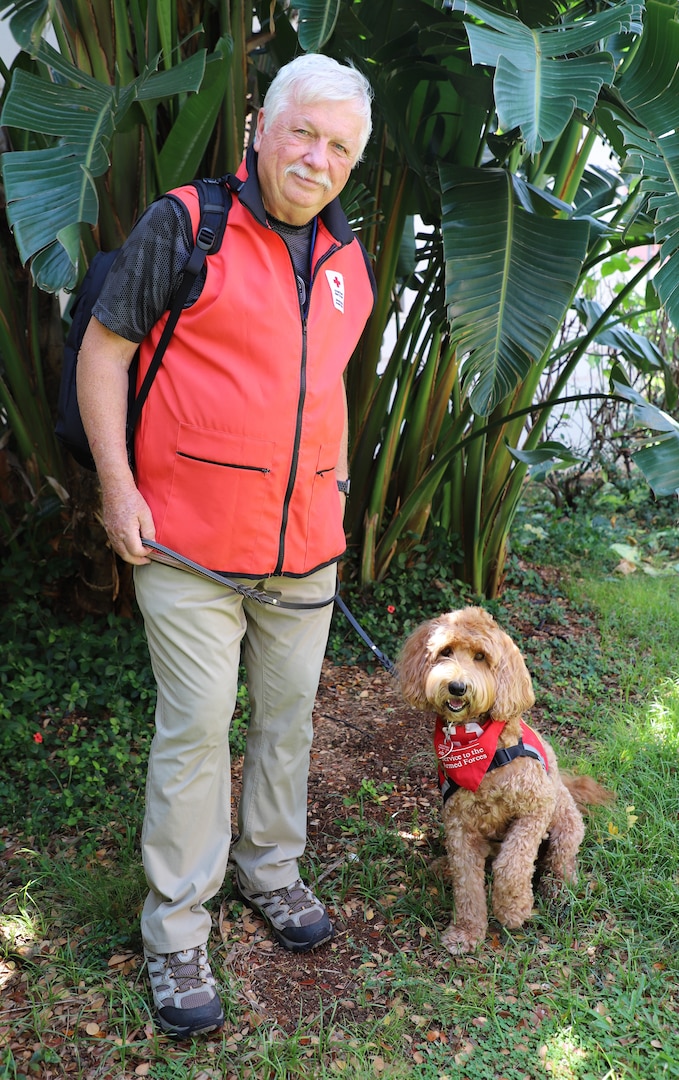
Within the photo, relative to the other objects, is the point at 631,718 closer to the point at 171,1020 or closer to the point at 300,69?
the point at 171,1020

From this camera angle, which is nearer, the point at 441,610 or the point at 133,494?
the point at 133,494

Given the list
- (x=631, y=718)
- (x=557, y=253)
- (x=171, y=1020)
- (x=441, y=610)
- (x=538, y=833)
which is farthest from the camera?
(x=441, y=610)

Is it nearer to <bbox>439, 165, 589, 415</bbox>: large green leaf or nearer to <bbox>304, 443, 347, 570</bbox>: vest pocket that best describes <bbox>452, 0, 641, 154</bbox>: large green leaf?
<bbox>439, 165, 589, 415</bbox>: large green leaf

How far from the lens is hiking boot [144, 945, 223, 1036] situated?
7.82 feet

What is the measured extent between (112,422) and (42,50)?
52.9 inches

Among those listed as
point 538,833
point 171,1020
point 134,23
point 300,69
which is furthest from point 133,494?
point 134,23

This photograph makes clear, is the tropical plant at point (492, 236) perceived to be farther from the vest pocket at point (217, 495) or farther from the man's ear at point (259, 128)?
the vest pocket at point (217, 495)

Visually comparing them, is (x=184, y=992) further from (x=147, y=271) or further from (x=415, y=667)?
(x=147, y=271)

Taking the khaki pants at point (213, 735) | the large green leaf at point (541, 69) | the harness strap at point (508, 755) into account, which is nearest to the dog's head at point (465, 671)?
the harness strap at point (508, 755)

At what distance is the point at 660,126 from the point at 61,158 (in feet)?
5.66

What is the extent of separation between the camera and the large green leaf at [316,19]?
2756 millimetres

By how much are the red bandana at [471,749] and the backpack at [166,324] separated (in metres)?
1.25

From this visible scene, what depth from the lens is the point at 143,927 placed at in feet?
8.12

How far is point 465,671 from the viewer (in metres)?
2.54
